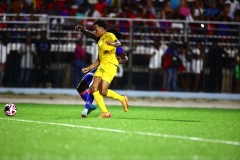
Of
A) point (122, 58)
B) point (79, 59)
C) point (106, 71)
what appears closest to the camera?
point (106, 71)

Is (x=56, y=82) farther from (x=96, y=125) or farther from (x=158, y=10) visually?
(x=96, y=125)

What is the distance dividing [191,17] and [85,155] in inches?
760

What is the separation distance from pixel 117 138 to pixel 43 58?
1485 centimetres

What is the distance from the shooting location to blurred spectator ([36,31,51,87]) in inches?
1017

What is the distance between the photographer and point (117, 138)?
11445 mm

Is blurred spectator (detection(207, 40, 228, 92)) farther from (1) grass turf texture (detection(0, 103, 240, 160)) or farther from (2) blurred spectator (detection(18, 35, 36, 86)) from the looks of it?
(1) grass turf texture (detection(0, 103, 240, 160))

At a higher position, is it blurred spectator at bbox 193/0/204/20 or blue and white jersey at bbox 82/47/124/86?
blurred spectator at bbox 193/0/204/20

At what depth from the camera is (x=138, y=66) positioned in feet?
85.1

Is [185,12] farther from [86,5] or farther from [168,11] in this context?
[86,5]

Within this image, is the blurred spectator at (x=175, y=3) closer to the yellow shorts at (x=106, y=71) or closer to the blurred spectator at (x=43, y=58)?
the blurred spectator at (x=43, y=58)

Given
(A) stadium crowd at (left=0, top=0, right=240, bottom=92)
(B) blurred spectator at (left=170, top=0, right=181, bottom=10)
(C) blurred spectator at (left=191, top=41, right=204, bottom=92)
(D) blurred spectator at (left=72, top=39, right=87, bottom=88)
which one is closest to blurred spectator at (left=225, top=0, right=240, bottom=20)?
(A) stadium crowd at (left=0, top=0, right=240, bottom=92)

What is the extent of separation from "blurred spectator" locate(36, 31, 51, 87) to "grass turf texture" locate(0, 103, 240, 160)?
9.01m

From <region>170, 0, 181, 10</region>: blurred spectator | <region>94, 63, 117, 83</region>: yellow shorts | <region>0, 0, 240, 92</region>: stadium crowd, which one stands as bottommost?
<region>94, 63, 117, 83</region>: yellow shorts

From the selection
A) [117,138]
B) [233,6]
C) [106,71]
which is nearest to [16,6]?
[233,6]
